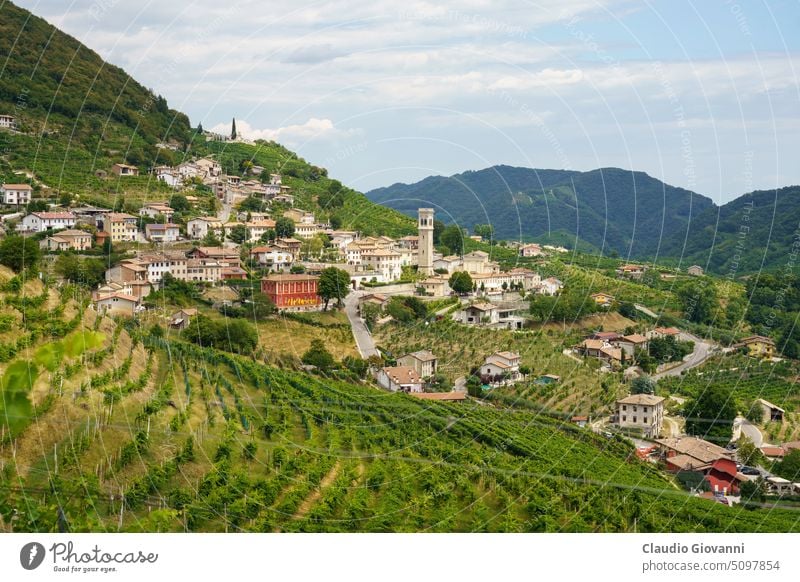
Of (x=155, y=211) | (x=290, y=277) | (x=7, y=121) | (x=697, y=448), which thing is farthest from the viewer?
(x=7, y=121)

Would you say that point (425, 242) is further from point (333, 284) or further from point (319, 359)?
point (319, 359)

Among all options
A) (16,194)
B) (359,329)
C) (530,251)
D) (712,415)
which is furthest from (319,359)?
(530,251)

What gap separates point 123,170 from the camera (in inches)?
1043

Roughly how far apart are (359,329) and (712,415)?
7391mm

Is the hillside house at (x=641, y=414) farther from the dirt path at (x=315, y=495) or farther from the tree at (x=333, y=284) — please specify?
the tree at (x=333, y=284)

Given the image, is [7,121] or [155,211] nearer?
[155,211]

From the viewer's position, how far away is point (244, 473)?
7.66 meters

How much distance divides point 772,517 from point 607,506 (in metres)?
2.13

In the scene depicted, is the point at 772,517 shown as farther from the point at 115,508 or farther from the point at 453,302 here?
the point at 453,302

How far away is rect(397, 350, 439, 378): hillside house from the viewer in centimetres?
1658

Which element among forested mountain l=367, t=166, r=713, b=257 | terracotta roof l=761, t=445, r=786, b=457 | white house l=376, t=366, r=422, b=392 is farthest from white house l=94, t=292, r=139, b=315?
forested mountain l=367, t=166, r=713, b=257

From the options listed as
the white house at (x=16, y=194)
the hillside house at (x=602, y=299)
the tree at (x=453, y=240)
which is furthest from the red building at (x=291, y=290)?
the tree at (x=453, y=240)

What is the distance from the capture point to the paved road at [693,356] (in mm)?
18891
